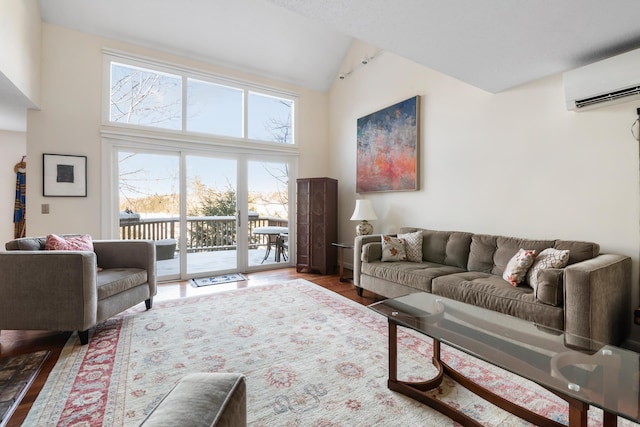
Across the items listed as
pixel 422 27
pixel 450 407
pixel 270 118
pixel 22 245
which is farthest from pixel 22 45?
pixel 450 407

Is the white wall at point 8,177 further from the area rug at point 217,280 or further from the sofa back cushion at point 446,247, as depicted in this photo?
the sofa back cushion at point 446,247

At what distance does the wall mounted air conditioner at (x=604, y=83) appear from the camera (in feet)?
7.02

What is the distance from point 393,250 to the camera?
3471mm

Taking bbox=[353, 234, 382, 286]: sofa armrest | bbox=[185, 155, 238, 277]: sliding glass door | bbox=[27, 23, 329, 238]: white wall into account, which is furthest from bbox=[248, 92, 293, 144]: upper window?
bbox=[353, 234, 382, 286]: sofa armrest

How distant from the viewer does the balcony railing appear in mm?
4203

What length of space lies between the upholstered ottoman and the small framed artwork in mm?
4047

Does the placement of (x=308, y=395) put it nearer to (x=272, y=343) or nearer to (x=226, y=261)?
(x=272, y=343)

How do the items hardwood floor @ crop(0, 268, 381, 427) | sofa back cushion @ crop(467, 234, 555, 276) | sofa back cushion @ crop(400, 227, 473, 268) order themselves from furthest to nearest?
1. sofa back cushion @ crop(400, 227, 473, 268)
2. sofa back cushion @ crop(467, 234, 555, 276)
3. hardwood floor @ crop(0, 268, 381, 427)

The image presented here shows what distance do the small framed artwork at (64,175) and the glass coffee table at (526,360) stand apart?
12.9ft

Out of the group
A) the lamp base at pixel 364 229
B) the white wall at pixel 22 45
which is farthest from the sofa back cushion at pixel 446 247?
the white wall at pixel 22 45

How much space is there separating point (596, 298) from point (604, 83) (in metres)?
1.59

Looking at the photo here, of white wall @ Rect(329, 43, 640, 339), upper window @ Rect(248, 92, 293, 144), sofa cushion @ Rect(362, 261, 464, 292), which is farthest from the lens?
upper window @ Rect(248, 92, 293, 144)

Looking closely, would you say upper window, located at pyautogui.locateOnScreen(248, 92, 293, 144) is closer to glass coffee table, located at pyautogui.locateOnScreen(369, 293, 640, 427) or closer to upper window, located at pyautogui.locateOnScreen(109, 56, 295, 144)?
upper window, located at pyautogui.locateOnScreen(109, 56, 295, 144)

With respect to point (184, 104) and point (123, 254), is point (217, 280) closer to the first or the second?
point (123, 254)
